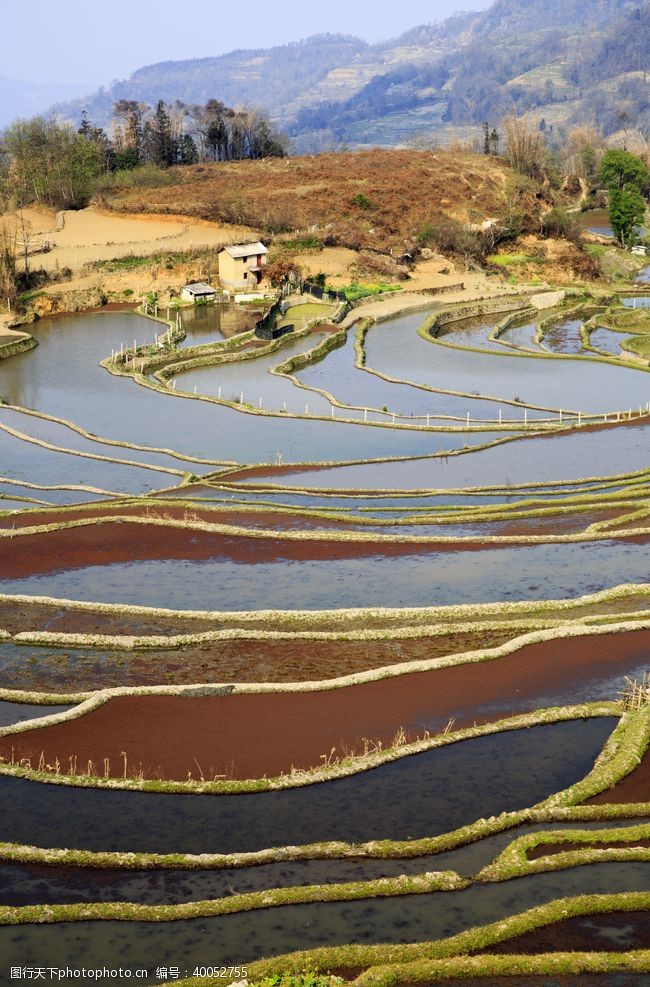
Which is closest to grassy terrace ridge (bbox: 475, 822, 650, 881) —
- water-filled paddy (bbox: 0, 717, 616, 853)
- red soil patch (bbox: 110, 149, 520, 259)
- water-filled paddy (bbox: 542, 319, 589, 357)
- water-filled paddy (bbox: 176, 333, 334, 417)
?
water-filled paddy (bbox: 0, 717, 616, 853)

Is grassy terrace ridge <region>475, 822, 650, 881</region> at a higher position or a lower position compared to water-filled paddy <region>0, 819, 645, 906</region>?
lower

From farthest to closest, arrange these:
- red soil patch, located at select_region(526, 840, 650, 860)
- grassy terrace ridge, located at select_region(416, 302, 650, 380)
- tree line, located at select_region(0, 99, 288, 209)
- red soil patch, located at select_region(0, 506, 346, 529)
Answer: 1. tree line, located at select_region(0, 99, 288, 209)
2. grassy terrace ridge, located at select_region(416, 302, 650, 380)
3. red soil patch, located at select_region(0, 506, 346, 529)
4. red soil patch, located at select_region(526, 840, 650, 860)

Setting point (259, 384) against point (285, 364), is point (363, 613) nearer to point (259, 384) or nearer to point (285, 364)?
point (259, 384)

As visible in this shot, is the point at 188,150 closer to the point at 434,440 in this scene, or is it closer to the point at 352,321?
the point at 352,321

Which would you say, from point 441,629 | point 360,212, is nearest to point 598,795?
point 441,629

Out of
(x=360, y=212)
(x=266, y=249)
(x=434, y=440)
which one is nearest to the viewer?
(x=434, y=440)

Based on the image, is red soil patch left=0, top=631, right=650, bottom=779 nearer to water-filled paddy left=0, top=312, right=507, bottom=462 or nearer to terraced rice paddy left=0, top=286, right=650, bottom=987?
terraced rice paddy left=0, top=286, right=650, bottom=987
